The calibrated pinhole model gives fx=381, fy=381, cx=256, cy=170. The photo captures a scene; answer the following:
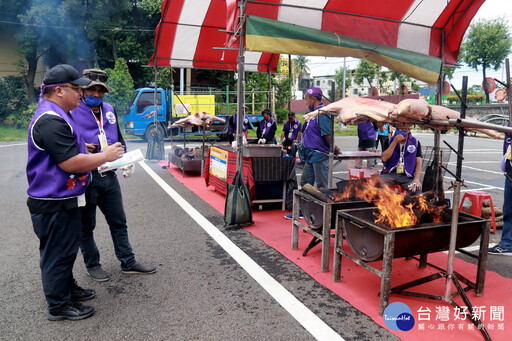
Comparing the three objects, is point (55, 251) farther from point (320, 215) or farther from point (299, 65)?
point (299, 65)

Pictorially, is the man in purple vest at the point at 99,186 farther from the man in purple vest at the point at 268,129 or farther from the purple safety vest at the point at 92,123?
the man in purple vest at the point at 268,129

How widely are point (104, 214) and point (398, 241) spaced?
9.84 ft

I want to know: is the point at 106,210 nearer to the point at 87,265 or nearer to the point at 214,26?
the point at 87,265

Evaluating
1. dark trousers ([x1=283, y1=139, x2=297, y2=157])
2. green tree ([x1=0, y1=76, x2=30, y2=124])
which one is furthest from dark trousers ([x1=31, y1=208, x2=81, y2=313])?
green tree ([x1=0, y1=76, x2=30, y2=124])

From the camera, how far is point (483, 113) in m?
36.5

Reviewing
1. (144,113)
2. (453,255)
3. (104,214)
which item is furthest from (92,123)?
(144,113)

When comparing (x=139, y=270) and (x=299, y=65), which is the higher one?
(x=299, y=65)

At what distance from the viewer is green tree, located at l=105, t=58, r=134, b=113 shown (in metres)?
23.4

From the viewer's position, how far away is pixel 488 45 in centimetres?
4494

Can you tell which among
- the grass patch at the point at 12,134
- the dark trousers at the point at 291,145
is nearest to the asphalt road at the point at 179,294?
the dark trousers at the point at 291,145

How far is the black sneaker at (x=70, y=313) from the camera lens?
10.7 feet

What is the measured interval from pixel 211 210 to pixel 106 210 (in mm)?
3127

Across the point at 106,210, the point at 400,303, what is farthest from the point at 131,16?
the point at 400,303

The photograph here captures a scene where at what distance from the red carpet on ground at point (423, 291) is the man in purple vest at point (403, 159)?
4.49 feet
